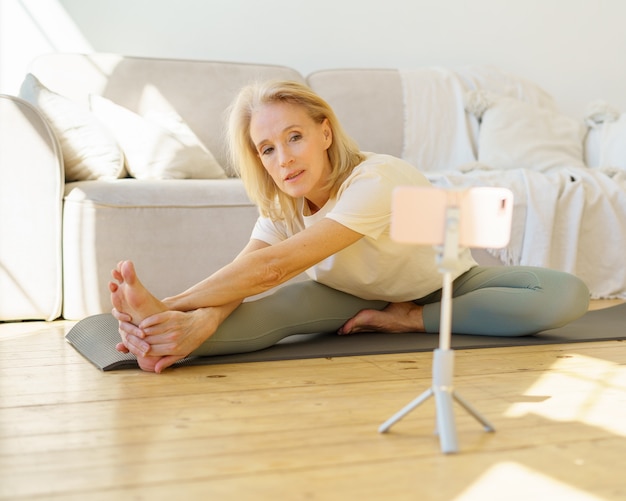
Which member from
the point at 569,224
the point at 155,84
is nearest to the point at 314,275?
the point at 569,224

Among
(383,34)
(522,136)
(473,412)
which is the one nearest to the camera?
(473,412)

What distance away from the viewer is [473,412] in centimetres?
125

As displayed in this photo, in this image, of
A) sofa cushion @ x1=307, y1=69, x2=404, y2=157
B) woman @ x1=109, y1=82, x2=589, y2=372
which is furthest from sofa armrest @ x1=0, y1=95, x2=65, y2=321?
sofa cushion @ x1=307, y1=69, x2=404, y2=157

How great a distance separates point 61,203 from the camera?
2482 mm

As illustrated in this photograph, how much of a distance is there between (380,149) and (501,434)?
7.52ft

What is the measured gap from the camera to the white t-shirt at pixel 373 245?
1.74 m

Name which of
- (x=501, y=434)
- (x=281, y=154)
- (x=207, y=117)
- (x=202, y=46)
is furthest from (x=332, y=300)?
(x=202, y=46)

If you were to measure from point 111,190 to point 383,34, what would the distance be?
181 centimetres

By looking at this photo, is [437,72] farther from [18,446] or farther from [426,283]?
[18,446]

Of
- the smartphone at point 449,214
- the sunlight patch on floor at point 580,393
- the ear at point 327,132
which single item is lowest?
the sunlight patch on floor at point 580,393

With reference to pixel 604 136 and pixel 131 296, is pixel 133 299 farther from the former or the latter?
pixel 604 136

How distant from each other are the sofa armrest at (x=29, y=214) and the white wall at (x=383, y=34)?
104 cm

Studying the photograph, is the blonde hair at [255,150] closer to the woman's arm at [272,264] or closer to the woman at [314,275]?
the woman at [314,275]

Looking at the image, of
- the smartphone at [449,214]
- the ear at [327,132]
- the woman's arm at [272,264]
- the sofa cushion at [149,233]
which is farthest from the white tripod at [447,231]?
the sofa cushion at [149,233]
